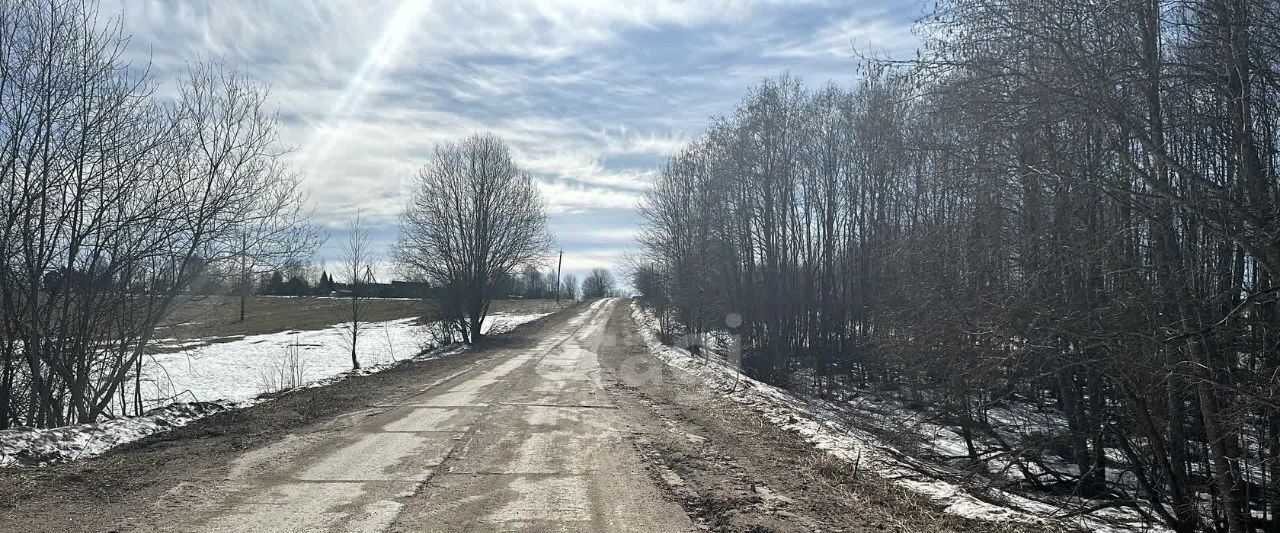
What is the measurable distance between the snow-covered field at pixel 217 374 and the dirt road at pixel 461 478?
0.51 meters

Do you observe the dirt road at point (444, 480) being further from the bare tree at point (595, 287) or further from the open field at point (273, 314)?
the bare tree at point (595, 287)

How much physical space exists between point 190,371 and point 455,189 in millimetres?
13829

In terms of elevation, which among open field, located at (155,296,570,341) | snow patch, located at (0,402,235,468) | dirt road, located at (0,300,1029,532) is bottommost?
dirt road, located at (0,300,1029,532)

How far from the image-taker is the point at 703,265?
31.4 meters

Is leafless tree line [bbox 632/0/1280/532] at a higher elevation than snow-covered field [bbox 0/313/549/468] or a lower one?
higher

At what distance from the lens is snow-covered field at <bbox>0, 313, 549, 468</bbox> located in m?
7.73

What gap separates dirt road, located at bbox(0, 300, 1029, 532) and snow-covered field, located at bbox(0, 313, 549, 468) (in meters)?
0.51

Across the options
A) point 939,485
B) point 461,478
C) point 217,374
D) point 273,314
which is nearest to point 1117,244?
point 939,485

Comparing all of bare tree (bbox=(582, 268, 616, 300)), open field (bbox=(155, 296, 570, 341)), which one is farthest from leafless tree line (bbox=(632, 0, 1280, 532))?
bare tree (bbox=(582, 268, 616, 300))

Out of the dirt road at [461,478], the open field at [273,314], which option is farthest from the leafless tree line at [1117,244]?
the open field at [273,314]

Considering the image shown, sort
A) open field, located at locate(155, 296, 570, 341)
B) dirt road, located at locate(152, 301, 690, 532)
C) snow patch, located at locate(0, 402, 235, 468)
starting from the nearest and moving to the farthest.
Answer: dirt road, located at locate(152, 301, 690, 532) < snow patch, located at locate(0, 402, 235, 468) < open field, located at locate(155, 296, 570, 341)

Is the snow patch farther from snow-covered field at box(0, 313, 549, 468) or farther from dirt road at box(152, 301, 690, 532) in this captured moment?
dirt road at box(152, 301, 690, 532)

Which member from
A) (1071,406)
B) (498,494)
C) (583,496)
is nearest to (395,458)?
(498,494)

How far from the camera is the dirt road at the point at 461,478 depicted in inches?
209
